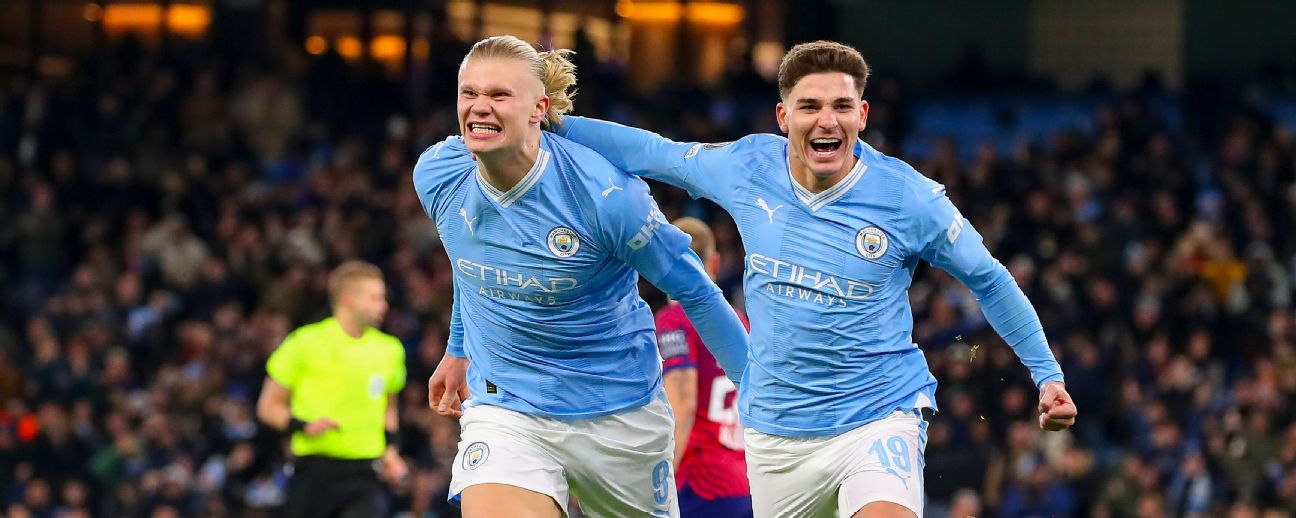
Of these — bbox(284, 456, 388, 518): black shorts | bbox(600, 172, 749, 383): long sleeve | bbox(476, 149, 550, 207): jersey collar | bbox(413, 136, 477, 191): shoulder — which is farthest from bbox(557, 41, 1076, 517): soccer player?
bbox(284, 456, 388, 518): black shorts

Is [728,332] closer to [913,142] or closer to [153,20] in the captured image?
[913,142]

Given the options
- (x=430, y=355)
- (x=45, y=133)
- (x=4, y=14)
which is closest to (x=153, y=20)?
(x=4, y=14)

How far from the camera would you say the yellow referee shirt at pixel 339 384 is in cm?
986

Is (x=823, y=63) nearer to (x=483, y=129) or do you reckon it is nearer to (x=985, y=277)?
(x=985, y=277)

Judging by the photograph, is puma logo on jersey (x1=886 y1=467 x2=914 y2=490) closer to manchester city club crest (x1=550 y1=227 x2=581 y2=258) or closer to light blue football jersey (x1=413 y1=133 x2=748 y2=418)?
light blue football jersey (x1=413 y1=133 x2=748 y2=418)

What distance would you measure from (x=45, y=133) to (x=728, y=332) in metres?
16.7

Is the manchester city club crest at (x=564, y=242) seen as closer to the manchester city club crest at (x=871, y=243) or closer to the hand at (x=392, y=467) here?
the manchester city club crest at (x=871, y=243)

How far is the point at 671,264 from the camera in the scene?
20.2 ft

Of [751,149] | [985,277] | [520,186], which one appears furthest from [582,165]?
[985,277]

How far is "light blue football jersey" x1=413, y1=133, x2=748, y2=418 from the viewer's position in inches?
240

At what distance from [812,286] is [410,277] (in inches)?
493

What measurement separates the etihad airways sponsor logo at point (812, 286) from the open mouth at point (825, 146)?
365 mm

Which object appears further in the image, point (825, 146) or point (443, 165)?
point (443, 165)

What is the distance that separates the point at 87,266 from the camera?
19.6 m
